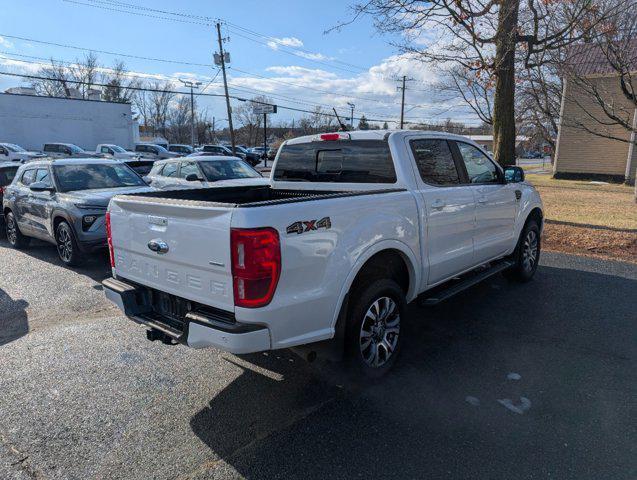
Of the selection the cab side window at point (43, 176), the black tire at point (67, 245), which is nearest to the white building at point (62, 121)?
the cab side window at point (43, 176)

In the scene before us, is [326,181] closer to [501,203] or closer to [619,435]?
[501,203]

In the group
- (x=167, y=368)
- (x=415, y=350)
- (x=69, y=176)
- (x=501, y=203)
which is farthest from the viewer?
(x=69, y=176)

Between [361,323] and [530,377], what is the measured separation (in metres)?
1.48

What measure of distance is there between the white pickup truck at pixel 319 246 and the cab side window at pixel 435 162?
0.6 inches

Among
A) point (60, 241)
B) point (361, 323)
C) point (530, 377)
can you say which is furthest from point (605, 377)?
point (60, 241)

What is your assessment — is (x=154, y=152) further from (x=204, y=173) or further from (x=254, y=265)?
(x=254, y=265)

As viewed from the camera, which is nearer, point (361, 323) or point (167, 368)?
point (361, 323)

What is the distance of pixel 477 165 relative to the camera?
5223 mm

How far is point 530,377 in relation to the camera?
3.70 metres

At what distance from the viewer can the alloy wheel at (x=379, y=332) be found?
3.59m

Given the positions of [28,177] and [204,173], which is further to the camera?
[204,173]

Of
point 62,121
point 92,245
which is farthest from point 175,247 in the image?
point 62,121

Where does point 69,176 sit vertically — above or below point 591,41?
below

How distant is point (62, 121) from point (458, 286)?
44394 millimetres
